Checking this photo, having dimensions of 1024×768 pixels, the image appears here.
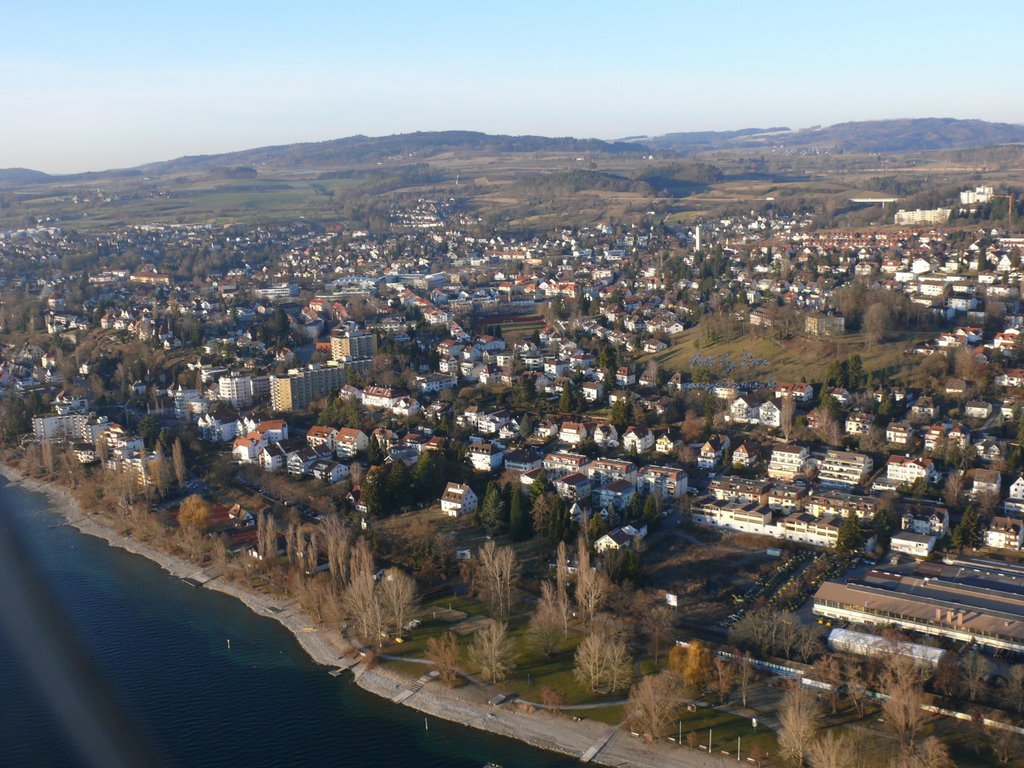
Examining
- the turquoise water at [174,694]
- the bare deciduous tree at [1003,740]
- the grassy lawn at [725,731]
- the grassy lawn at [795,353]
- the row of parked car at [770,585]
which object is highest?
the grassy lawn at [795,353]

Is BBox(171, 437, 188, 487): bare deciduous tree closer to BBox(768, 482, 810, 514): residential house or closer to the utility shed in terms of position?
BBox(768, 482, 810, 514): residential house

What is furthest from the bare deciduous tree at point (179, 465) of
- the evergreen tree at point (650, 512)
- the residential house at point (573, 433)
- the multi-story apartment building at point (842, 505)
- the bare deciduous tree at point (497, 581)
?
the multi-story apartment building at point (842, 505)

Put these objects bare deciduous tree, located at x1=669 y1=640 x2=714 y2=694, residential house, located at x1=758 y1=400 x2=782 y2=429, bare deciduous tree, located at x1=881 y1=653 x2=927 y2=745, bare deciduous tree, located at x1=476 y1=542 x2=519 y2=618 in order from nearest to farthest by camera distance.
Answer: bare deciduous tree, located at x1=881 y1=653 x2=927 y2=745 < bare deciduous tree, located at x1=669 y1=640 x2=714 y2=694 < bare deciduous tree, located at x1=476 y1=542 x2=519 y2=618 < residential house, located at x1=758 y1=400 x2=782 y2=429

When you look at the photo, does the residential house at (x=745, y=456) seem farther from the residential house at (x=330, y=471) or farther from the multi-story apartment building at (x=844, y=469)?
the residential house at (x=330, y=471)

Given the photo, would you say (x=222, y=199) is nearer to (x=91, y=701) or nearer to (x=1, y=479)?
(x=1, y=479)

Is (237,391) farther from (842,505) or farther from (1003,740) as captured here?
(1003,740)

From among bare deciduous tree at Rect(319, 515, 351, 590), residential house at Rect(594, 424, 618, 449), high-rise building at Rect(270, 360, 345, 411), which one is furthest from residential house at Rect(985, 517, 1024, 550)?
high-rise building at Rect(270, 360, 345, 411)
